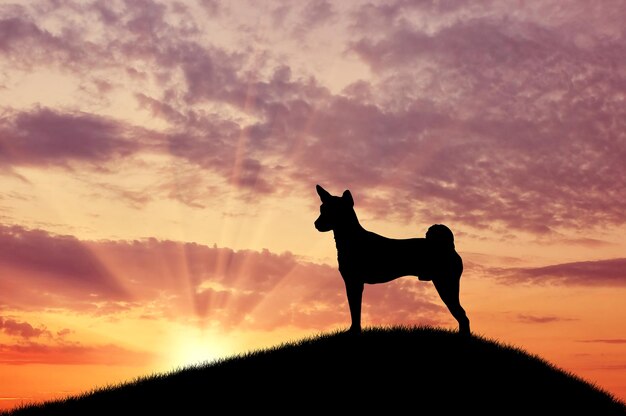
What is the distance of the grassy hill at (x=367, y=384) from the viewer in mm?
17125

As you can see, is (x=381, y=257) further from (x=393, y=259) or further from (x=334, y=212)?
(x=334, y=212)

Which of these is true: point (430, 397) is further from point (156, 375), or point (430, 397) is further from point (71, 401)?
point (71, 401)

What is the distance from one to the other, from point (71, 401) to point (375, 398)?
28.0ft

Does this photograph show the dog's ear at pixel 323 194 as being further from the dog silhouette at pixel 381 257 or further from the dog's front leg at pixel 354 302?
the dog's front leg at pixel 354 302

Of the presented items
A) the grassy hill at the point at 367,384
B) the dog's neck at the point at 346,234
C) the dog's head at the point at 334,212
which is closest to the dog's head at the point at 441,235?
the dog's neck at the point at 346,234

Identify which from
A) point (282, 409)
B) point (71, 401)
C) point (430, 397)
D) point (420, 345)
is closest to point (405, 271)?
point (420, 345)

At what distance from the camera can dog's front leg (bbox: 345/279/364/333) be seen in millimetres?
18922

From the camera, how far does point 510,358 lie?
805 inches

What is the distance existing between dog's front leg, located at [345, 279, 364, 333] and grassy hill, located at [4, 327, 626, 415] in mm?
304

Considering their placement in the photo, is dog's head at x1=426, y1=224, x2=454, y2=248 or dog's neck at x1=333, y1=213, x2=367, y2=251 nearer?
dog's neck at x1=333, y1=213, x2=367, y2=251

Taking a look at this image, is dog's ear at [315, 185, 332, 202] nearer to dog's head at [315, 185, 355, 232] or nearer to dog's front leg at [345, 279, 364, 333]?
dog's head at [315, 185, 355, 232]

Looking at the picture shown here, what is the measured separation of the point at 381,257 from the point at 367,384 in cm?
338

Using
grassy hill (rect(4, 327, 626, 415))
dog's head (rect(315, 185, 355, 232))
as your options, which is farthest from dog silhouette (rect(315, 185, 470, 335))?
grassy hill (rect(4, 327, 626, 415))

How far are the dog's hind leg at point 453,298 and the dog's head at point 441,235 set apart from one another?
93 cm
